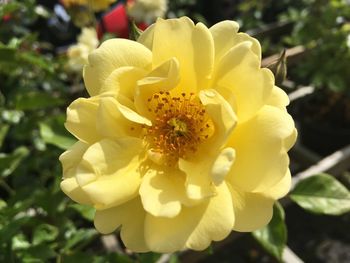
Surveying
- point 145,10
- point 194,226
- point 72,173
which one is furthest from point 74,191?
point 145,10

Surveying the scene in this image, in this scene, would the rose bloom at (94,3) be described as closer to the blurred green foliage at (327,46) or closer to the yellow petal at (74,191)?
the blurred green foliage at (327,46)

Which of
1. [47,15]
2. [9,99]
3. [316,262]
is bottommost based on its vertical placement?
[316,262]

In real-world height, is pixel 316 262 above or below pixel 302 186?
below

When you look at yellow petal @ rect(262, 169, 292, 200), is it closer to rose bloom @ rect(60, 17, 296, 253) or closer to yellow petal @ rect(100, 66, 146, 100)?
rose bloom @ rect(60, 17, 296, 253)

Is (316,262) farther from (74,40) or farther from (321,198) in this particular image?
(74,40)

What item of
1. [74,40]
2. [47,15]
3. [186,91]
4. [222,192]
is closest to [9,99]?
[47,15]

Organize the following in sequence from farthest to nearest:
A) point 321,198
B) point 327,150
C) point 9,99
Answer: point 327,150, point 9,99, point 321,198
